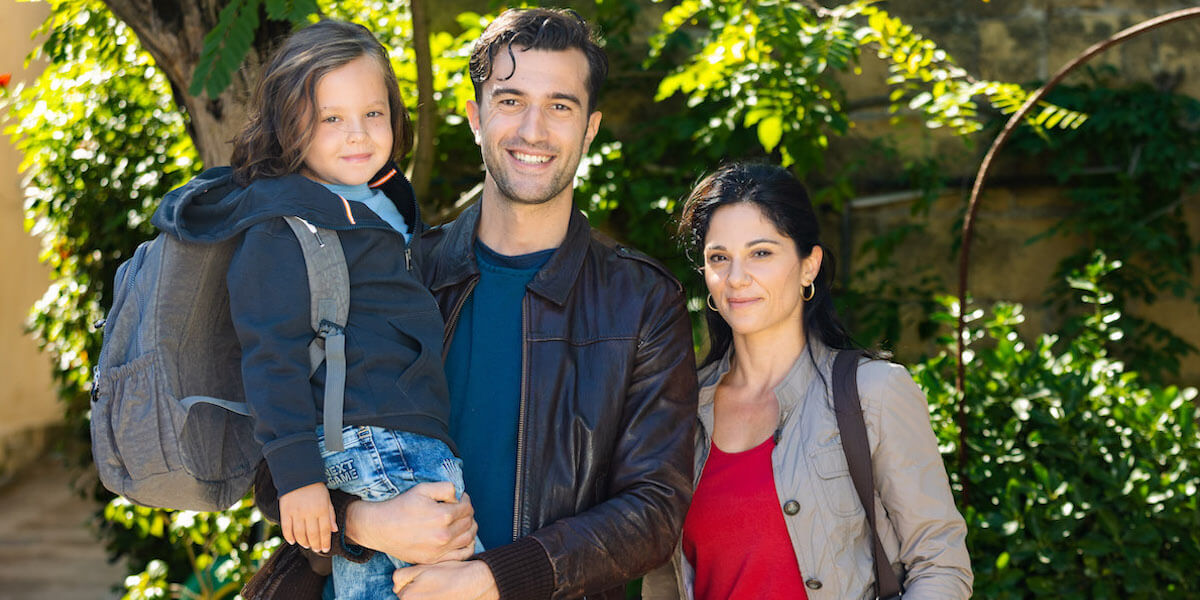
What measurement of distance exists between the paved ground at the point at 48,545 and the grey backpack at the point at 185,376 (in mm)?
3761

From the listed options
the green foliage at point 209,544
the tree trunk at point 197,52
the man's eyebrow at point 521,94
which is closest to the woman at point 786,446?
the man's eyebrow at point 521,94

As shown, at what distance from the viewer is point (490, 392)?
6.91 feet

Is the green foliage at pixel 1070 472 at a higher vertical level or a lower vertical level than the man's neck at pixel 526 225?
lower

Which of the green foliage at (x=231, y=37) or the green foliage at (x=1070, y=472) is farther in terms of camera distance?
the green foliage at (x=1070, y=472)

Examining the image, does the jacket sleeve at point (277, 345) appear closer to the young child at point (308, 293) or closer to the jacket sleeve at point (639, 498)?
the young child at point (308, 293)

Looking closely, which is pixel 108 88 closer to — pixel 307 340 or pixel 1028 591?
pixel 307 340

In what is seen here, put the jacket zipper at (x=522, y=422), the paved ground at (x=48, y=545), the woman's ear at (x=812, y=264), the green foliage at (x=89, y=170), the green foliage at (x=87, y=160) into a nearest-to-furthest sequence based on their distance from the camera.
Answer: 1. the jacket zipper at (x=522, y=422)
2. the woman's ear at (x=812, y=264)
3. the green foliage at (x=87, y=160)
4. the green foliage at (x=89, y=170)
5. the paved ground at (x=48, y=545)

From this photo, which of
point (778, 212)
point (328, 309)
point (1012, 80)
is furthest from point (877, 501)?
point (1012, 80)

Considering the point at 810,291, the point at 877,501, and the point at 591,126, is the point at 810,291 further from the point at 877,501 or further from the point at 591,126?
the point at 591,126

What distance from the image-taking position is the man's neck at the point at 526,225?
7.29 feet

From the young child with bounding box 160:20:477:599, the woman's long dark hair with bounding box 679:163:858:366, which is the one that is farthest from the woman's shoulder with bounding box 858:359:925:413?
the young child with bounding box 160:20:477:599

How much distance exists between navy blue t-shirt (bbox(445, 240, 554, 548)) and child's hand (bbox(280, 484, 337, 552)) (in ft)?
1.08

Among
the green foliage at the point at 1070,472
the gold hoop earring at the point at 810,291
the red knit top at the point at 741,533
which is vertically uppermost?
the gold hoop earring at the point at 810,291

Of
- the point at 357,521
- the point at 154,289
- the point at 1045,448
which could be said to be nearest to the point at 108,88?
the point at 154,289
